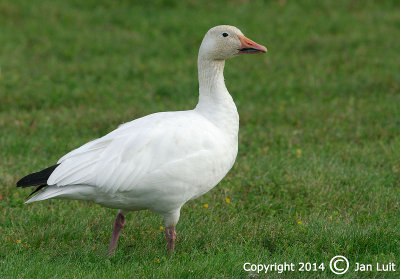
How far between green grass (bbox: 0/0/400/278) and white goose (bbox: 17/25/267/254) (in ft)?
1.64

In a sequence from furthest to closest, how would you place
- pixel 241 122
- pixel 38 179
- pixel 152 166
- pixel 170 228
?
pixel 241 122, pixel 170 228, pixel 38 179, pixel 152 166

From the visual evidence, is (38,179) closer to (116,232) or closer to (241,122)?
(116,232)

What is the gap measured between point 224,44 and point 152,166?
130 cm

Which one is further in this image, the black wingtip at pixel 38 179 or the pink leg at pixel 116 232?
the pink leg at pixel 116 232

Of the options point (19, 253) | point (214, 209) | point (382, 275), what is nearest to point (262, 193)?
point (214, 209)

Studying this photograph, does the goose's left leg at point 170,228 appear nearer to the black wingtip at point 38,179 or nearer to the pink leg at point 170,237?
the pink leg at point 170,237

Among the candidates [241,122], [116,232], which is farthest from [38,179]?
[241,122]

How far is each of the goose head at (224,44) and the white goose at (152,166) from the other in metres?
0.53

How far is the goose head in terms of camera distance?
5.37 meters

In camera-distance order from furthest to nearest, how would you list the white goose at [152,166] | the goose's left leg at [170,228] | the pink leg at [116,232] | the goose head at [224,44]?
the goose head at [224,44] < the pink leg at [116,232] < the goose's left leg at [170,228] < the white goose at [152,166]

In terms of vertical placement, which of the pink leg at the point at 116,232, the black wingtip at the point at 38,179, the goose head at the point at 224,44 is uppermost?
Result: the goose head at the point at 224,44

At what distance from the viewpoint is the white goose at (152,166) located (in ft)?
15.9

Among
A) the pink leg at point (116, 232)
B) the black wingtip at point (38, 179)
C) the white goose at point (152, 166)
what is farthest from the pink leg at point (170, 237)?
the black wingtip at point (38, 179)

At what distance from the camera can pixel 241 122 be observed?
887 cm
